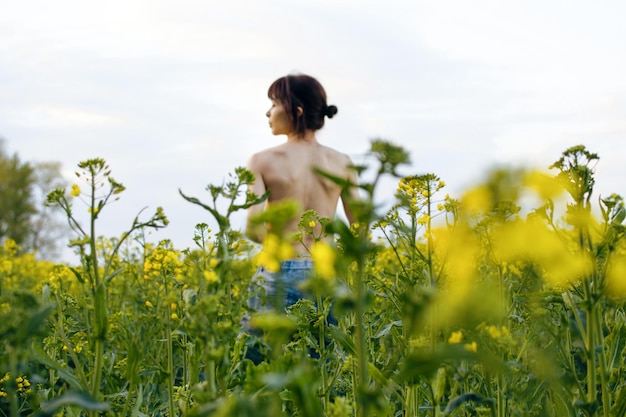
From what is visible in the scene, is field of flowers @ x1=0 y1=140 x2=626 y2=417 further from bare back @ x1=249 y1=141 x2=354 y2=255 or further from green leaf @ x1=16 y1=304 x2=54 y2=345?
bare back @ x1=249 y1=141 x2=354 y2=255

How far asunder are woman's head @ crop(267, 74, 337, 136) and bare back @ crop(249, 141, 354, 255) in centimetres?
19

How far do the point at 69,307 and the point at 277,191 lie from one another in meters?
2.80

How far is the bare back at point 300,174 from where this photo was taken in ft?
19.3

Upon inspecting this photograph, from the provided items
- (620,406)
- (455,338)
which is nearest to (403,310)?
(455,338)

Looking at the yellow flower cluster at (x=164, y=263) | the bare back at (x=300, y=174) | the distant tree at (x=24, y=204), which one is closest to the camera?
the yellow flower cluster at (x=164, y=263)

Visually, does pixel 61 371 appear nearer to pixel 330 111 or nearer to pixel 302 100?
pixel 302 100

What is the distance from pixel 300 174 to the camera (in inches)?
233

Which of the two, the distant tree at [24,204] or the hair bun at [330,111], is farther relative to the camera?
the distant tree at [24,204]

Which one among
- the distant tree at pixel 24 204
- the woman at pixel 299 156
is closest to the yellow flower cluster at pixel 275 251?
the woman at pixel 299 156

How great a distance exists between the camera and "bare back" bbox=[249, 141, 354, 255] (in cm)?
587

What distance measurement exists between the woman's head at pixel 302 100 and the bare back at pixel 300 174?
0.19 m

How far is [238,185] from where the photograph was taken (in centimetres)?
193

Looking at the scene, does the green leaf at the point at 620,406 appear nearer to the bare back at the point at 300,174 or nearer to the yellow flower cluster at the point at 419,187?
the yellow flower cluster at the point at 419,187

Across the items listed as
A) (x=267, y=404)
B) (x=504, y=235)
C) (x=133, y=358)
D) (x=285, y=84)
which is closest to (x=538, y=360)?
(x=504, y=235)
